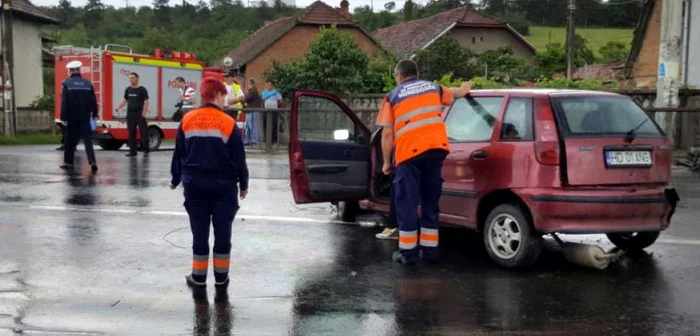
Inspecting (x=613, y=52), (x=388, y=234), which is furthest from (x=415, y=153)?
(x=613, y=52)

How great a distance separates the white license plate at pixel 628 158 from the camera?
→ 6840 millimetres

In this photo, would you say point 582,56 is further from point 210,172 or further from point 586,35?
point 210,172

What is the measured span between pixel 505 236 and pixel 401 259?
894mm

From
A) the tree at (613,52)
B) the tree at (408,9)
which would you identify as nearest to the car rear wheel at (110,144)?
the tree at (613,52)

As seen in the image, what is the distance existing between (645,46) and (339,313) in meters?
31.6

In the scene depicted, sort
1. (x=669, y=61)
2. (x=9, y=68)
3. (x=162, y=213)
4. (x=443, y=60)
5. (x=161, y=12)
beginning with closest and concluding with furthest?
1. (x=162, y=213)
2. (x=669, y=61)
3. (x=9, y=68)
4. (x=443, y=60)
5. (x=161, y=12)

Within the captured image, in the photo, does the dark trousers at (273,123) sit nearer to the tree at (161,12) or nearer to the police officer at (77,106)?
the police officer at (77,106)

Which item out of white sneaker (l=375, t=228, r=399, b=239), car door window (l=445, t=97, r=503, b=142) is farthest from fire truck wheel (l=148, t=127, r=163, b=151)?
car door window (l=445, t=97, r=503, b=142)

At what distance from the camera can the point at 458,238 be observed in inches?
335

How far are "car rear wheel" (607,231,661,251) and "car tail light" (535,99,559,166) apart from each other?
4.56 feet

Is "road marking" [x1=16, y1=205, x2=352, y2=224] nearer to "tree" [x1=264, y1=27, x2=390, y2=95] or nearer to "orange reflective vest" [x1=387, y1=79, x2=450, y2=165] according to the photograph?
"orange reflective vest" [x1=387, y1=79, x2=450, y2=165]

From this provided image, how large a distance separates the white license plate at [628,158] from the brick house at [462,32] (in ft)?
144

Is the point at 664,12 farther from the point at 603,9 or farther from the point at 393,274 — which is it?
the point at 603,9

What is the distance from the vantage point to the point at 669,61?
1639cm
